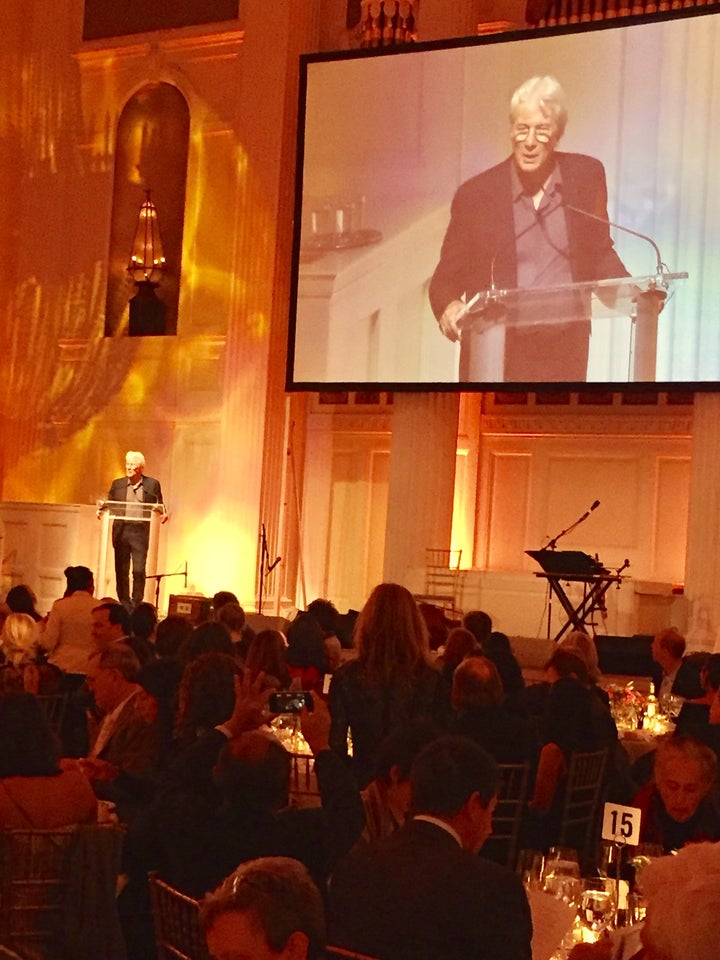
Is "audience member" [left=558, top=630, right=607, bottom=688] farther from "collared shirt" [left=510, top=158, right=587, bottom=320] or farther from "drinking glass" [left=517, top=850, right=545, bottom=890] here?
"collared shirt" [left=510, top=158, right=587, bottom=320]

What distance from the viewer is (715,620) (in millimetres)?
12359

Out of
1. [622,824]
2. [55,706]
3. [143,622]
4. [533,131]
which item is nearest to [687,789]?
[622,824]

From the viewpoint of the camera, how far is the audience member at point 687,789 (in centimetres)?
411

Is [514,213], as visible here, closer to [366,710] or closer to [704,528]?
[704,528]

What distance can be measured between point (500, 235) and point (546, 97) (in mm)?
1177

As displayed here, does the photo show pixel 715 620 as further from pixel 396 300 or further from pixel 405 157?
pixel 405 157

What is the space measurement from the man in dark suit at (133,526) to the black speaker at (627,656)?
3.92 meters

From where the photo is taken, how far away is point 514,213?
12.8 m

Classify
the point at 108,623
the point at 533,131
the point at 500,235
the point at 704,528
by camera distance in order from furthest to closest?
the point at 500,235 → the point at 533,131 → the point at 704,528 → the point at 108,623

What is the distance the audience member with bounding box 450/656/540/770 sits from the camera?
16.8ft

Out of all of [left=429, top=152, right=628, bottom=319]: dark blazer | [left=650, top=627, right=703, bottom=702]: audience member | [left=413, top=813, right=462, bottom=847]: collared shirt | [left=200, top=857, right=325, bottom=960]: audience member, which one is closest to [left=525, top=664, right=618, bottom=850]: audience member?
[left=650, top=627, right=703, bottom=702]: audience member

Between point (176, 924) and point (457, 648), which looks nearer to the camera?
point (176, 924)

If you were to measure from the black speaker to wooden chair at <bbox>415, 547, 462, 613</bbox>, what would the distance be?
66.9 inches

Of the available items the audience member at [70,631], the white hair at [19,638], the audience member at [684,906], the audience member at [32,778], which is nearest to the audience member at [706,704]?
the audience member at [32,778]
